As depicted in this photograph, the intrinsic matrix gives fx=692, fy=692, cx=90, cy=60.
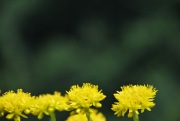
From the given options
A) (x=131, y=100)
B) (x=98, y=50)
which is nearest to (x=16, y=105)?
(x=131, y=100)

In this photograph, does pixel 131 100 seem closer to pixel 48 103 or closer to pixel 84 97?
pixel 84 97

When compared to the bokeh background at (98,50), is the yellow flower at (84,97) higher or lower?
lower

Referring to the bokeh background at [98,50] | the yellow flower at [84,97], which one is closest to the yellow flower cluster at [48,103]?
the yellow flower at [84,97]

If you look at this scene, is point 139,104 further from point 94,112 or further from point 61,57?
point 61,57

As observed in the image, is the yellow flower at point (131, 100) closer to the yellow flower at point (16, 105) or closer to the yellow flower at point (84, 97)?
the yellow flower at point (84, 97)

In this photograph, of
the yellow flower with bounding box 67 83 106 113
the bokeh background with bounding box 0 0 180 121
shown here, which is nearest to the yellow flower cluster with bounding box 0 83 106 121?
the yellow flower with bounding box 67 83 106 113

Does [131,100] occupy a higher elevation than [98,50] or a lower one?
lower

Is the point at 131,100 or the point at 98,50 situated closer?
the point at 131,100
